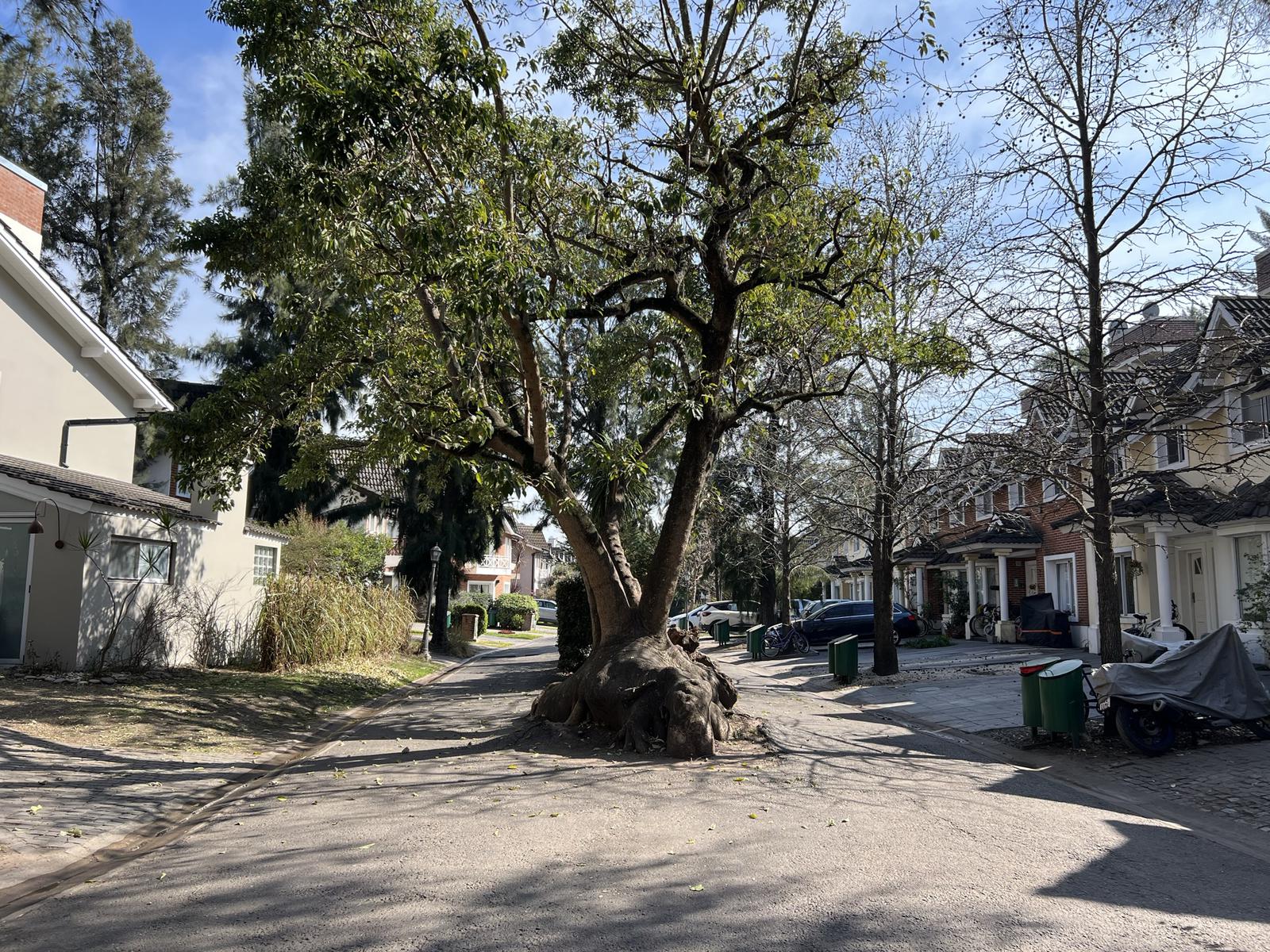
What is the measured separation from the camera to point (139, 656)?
1501 centimetres

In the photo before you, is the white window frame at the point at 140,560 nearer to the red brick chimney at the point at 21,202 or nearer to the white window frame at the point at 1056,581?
the red brick chimney at the point at 21,202

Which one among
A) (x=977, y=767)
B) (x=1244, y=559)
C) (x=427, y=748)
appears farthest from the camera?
(x=1244, y=559)

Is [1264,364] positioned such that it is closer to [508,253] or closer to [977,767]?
[977,767]

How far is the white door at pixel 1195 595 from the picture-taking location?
21422 mm

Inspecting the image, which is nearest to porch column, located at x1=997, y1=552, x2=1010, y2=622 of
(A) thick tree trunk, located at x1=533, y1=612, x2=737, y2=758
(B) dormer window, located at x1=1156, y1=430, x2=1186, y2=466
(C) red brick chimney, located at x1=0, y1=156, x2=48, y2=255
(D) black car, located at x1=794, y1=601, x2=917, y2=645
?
(D) black car, located at x1=794, y1=601, x2=917, y2=645

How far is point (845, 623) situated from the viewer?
29.3m

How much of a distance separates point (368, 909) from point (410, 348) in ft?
30.8

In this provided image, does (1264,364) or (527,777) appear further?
(1264,364)

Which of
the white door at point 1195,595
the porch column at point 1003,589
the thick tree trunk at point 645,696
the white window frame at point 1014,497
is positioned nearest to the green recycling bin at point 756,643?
the porch column at point 1003,589

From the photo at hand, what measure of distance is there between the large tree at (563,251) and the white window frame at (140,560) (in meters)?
3.75

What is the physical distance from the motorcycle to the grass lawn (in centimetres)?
1002

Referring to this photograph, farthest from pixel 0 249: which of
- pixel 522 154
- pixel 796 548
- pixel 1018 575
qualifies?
pixel 1018 575

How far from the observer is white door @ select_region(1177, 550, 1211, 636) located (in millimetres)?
21422

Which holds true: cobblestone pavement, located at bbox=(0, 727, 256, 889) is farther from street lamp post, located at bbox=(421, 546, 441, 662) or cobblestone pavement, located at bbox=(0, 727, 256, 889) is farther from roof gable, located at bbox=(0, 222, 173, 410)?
street lamp post, located at bbox=(421, 546, 441, 662)
